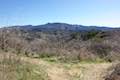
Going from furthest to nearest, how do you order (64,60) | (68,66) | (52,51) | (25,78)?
(52,51) < (64,60) < (68,66) < (25,78)

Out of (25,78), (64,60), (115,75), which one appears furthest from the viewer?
(64,60)

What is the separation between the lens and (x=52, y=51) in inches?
540

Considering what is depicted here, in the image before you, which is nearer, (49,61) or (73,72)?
(73,72)

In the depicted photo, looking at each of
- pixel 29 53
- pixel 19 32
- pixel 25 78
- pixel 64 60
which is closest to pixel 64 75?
pixel 25 78

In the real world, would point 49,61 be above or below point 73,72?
above

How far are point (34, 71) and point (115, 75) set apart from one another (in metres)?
2.42

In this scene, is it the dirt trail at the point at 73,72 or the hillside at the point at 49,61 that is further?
the dirt trail at the point at 73,72

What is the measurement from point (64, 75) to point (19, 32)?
5.35 metres

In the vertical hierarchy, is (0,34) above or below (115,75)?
above

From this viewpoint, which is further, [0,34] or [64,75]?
[0,34]

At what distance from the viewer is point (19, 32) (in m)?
13.8

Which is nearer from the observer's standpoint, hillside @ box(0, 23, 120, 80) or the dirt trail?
hillside @ box(0, 23, 120, 80)

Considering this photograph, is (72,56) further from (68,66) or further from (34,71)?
(34,71)

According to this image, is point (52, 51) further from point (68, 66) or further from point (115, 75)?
point (115, 75)
